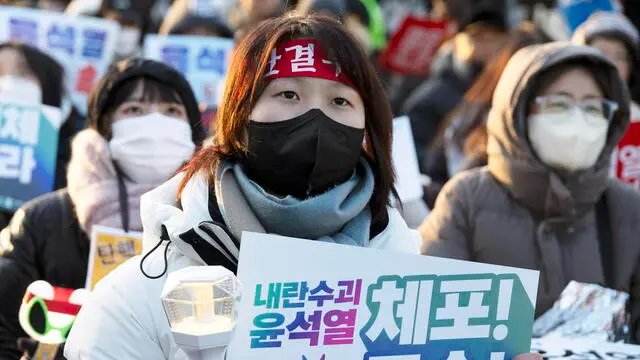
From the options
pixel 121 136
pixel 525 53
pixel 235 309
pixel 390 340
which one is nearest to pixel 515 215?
pixel 525 53

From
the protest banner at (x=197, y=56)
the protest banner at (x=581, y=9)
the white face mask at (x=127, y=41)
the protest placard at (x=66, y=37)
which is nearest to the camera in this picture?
the protest placard at (x=66, y=37)

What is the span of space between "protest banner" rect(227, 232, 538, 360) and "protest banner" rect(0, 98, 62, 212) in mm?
3413

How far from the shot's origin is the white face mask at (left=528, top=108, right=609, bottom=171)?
4738mm

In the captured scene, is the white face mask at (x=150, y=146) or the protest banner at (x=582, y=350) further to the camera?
the white face mask at (x=150, y=146)

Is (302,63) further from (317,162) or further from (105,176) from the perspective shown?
(105,176)

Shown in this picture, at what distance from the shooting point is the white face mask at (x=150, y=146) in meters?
5.04

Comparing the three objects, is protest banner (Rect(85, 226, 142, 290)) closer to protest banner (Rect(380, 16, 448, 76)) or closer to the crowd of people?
the crowd of people

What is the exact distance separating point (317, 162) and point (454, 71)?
223 inches

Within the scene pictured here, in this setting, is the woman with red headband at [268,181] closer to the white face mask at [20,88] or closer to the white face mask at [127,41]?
the white face mask at [20,88]

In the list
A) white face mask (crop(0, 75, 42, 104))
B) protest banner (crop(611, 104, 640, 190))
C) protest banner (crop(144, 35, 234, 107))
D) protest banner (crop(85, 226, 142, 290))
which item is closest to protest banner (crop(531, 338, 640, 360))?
protest banner (crop(85, 226, 142, 290))

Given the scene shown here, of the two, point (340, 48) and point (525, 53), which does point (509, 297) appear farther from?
point (525, 53)

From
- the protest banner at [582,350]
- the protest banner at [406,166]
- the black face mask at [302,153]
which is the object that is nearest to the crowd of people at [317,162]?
the black face mask at [302,153]

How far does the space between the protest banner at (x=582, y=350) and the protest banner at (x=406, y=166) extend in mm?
1902

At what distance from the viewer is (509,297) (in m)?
2.83
